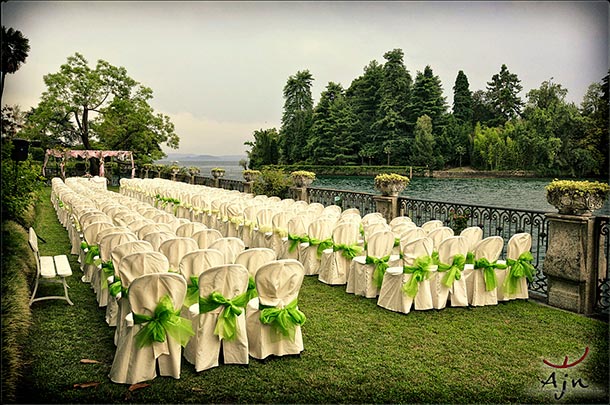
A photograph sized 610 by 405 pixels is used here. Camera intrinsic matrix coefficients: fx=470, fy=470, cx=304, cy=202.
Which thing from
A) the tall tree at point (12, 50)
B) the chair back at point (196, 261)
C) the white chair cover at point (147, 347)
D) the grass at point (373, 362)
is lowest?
the grass at point (373, 362)

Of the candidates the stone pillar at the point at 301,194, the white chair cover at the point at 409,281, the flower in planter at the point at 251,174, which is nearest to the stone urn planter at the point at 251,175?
the flower in planter at the point at 251,174

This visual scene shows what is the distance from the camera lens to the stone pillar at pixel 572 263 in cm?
659

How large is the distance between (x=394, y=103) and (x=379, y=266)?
197ft

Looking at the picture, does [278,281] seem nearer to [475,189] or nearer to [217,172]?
[217,172]

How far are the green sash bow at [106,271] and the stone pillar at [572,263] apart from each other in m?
6.15

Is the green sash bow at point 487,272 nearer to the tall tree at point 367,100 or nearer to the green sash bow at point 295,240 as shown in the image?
the green sash bow at point 295,240

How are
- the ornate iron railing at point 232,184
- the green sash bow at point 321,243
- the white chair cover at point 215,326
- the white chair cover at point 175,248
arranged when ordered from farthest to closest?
the ornate iron railing at point 232,184
the green sash bow at point 321,243
the white chair cover at point 175,248
the white chair cover at point 215,326

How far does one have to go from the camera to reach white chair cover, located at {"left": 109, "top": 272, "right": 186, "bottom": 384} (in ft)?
13.6

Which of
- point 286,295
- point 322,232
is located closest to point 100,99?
point 322,232

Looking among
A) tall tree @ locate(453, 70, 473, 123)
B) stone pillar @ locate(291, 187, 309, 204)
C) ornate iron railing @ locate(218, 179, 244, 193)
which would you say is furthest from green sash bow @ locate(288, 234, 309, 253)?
tall tree @ locate(453, 70, 473, 123)

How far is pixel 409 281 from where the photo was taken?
6387 millimetres

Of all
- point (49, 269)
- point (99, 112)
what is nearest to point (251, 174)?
point (49, 269)

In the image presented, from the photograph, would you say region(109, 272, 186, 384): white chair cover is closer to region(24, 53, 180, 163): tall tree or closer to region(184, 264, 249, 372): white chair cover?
region(184, 264, 249, 372): white chair cover

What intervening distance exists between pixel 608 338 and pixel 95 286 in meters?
6.91
